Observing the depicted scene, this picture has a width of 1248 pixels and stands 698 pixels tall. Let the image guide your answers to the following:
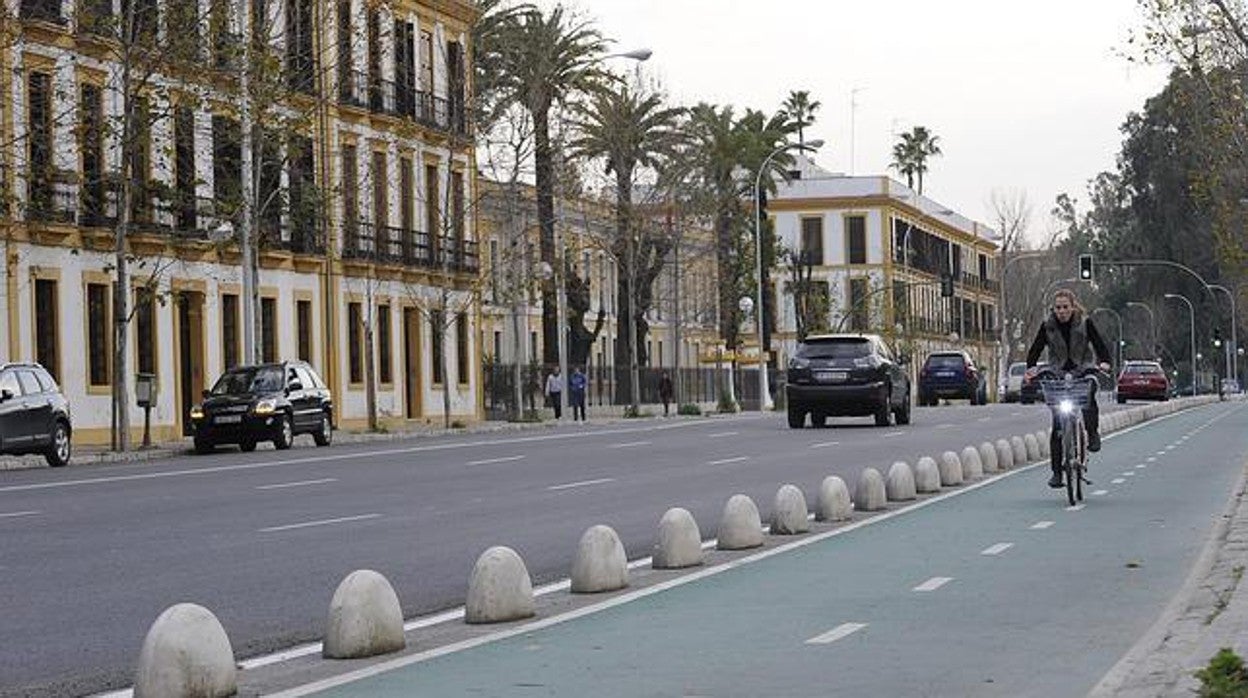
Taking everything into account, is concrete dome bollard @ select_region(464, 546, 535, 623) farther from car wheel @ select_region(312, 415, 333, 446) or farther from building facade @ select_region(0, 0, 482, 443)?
car wheel @ select_region(312, 415, 333, 446)

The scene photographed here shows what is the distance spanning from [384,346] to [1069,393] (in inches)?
1729

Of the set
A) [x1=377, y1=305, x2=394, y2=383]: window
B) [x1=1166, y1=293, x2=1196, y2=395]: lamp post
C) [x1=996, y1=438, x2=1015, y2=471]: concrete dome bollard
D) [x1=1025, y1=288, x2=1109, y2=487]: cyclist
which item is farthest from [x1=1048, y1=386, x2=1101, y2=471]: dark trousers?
[x1=1166, y1=293, x2=1196, y2=395]: lamp post

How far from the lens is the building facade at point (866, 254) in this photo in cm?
11675

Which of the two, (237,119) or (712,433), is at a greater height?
(237,119)

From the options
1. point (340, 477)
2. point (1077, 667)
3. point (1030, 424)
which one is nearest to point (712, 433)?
point (1030, 424)

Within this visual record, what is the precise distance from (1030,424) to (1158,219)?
2735 inches

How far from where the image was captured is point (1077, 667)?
30.9ft

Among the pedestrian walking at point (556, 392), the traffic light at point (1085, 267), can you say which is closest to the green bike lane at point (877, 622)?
the pedestrian walking at point (556, 392)

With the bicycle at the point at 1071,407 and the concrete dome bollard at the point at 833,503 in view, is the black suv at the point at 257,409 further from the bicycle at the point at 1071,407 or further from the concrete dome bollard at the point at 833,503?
the concrete dome bollard at the point at 833,503

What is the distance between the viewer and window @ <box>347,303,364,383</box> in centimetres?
6016

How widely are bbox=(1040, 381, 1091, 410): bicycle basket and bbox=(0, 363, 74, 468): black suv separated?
18036 mm

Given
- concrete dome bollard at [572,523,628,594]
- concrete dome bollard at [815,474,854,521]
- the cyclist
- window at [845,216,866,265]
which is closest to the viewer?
concrete dome bollard at [572,523,628,594]

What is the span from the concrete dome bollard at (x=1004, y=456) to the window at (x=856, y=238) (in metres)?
101

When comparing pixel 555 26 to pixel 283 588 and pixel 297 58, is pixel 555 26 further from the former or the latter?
pixel 283 588
